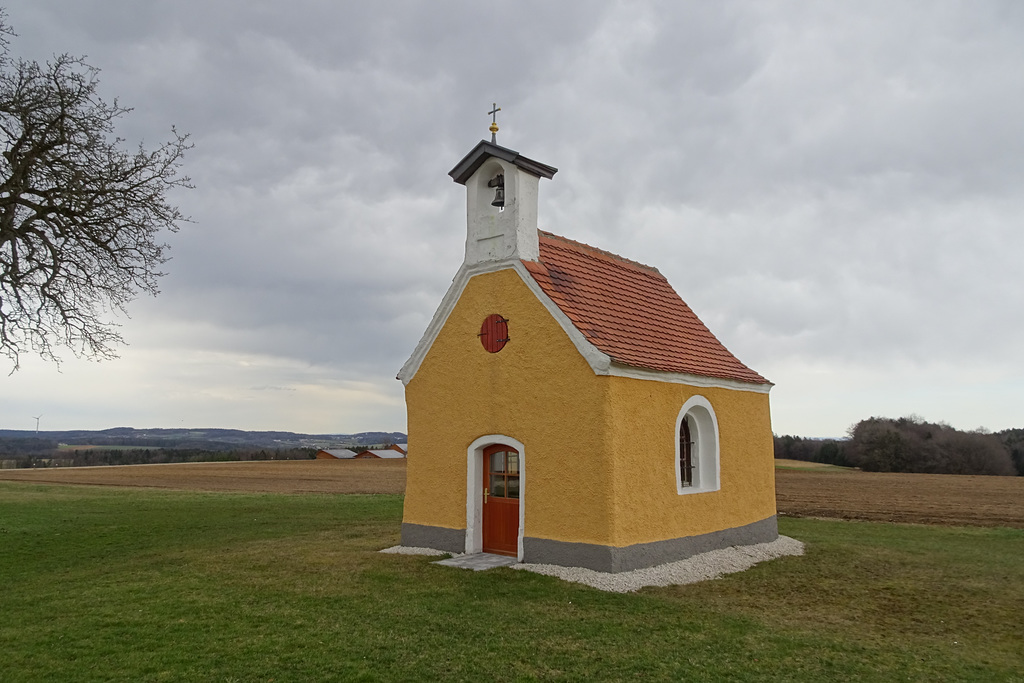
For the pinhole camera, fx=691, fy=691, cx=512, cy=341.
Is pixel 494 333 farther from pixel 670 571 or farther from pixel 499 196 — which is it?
pixel 670 571

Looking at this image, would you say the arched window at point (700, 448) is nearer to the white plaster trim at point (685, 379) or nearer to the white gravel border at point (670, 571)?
the white plaster trim at point (685, 379)

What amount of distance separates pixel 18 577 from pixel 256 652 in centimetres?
674

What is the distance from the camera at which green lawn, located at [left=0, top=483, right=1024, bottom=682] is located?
658 centimetres

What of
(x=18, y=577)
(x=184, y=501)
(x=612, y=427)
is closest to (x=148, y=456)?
(x=184, y=501)

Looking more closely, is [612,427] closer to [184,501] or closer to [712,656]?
[712,656]

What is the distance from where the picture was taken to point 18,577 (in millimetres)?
11023

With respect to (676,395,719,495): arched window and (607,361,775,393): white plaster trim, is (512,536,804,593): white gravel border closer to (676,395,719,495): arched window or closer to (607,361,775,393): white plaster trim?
(676,395,719,495): arched window

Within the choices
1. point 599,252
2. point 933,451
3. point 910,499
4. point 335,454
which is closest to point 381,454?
point 335,454

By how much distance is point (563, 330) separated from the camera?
36.6 feet

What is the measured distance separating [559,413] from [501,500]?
2.07 meters

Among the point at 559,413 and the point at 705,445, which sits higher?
the point at 559,413

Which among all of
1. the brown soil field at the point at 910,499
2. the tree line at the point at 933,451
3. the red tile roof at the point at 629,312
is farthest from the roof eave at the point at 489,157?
the tree line at the point at 933,451

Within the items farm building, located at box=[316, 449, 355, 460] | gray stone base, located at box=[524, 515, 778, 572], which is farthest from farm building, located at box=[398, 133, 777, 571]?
farm building, located at box=[316, 449, 355, 460]

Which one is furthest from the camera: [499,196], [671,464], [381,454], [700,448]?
[381,454]
